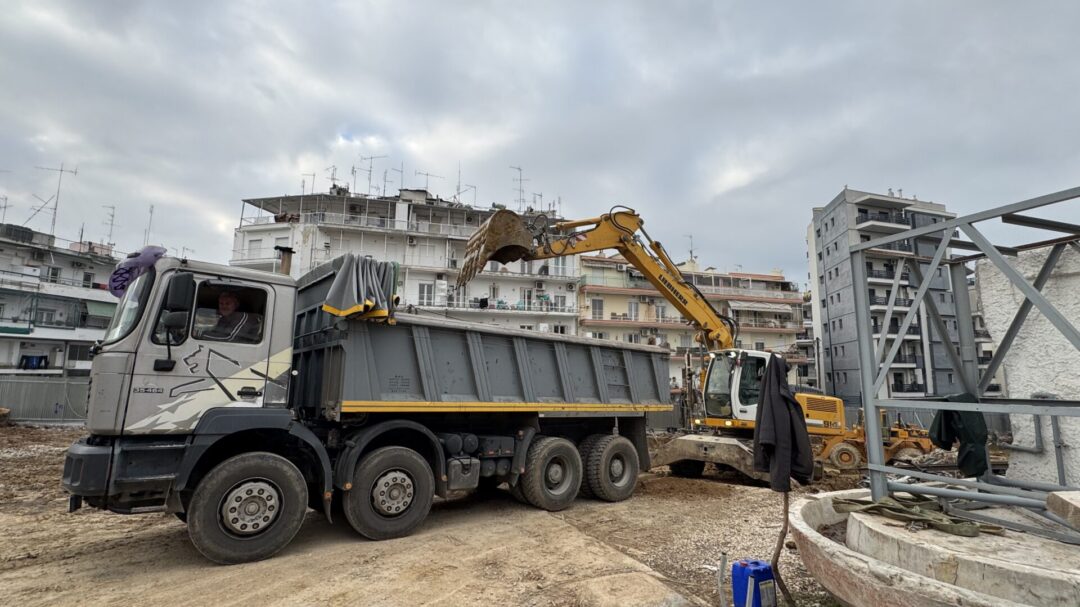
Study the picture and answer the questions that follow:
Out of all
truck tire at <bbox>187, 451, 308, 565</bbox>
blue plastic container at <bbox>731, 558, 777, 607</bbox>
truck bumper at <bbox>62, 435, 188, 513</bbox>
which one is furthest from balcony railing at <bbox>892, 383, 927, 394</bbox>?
truck bumper at <bbox>62, 435, 188, 513</bbox>

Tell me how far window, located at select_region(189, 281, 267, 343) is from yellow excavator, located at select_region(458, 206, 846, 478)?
12.7 feet

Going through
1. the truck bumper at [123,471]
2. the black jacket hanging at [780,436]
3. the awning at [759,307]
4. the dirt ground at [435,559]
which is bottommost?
the dirt ground at [435,559]

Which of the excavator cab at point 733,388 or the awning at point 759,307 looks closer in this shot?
the excavator cab at point 733,388

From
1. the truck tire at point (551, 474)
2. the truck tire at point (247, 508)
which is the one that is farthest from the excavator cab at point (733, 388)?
the truck tire at point (247, 508)

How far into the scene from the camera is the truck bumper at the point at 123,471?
5020 mm

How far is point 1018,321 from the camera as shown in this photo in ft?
15.8

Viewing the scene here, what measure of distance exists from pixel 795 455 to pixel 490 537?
3962mm

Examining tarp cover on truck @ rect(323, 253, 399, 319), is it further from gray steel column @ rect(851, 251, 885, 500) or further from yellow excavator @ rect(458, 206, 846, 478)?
gray steel column @ rect(851, 251, 885, 500)

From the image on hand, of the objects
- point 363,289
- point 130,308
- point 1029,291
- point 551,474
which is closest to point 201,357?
point 130,308

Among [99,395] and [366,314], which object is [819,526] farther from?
[99,395]

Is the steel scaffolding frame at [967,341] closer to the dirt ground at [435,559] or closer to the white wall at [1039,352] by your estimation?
the white wall at [1039,352]

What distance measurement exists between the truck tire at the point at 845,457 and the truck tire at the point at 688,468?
137 inches

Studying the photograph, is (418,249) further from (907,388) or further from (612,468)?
(907,388)

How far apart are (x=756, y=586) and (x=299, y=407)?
5.74m
